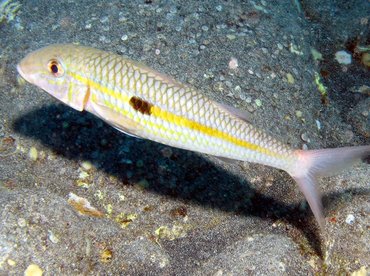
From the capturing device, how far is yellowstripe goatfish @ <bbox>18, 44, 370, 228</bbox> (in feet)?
8.57

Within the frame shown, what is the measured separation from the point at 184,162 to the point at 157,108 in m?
1.49

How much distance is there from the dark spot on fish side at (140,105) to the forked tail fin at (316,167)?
3.74ft

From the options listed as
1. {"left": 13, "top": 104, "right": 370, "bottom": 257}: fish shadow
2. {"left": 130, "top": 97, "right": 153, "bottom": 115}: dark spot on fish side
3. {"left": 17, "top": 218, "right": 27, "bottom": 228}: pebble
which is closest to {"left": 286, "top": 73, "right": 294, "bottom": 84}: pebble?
{"left": 13, "top": 104, "right": 370, "bottom": 257}: fish shadow

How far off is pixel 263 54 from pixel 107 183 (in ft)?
7.81

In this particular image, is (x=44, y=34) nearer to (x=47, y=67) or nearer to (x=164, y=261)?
(x=47, y=67)

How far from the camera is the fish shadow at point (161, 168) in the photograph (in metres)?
3.94

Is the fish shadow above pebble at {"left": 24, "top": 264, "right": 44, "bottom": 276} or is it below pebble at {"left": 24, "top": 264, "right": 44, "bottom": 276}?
below

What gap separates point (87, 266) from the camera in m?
3.06

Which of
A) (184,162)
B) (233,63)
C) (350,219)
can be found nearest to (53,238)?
(184,162)

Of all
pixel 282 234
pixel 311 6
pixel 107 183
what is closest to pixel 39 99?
pixel 107 183

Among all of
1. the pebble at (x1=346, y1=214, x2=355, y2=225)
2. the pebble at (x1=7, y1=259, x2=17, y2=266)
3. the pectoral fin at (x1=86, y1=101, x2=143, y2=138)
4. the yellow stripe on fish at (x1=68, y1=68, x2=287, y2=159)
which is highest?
the yellow stripe on fish at (x1=68, y1=68, x2=287, y2=159)

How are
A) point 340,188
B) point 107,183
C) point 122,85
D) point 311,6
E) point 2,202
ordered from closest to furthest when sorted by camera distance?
point 122,85, point 2,202, point 340,188, point 107,183, point 311,6

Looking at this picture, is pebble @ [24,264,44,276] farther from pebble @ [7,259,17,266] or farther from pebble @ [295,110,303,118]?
pebble @ [295,110,303,118]

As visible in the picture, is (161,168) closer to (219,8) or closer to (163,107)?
(163,107)
